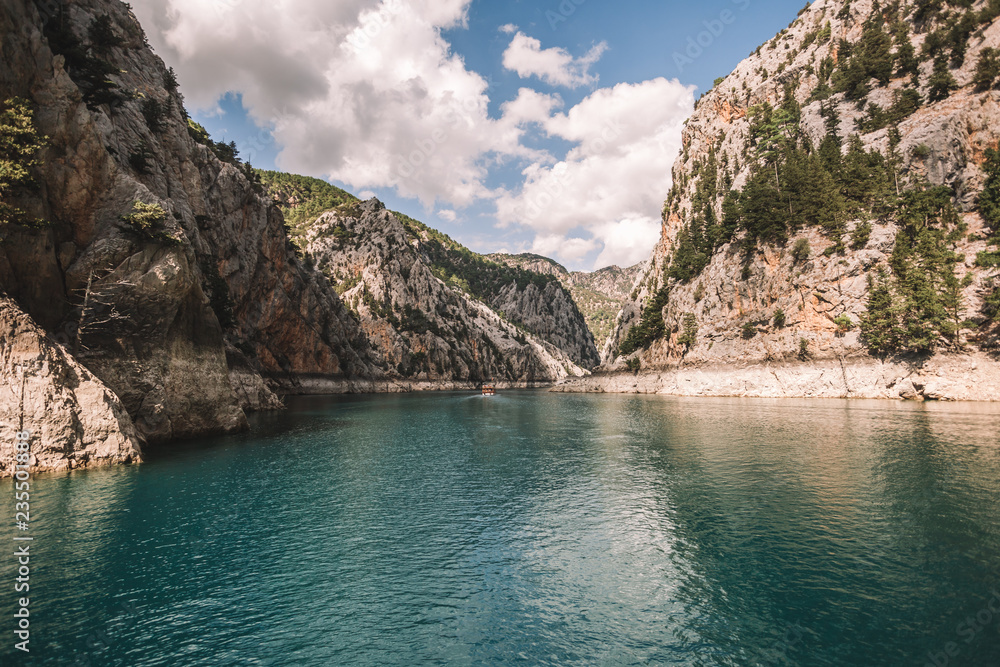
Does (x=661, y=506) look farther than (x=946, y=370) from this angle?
No

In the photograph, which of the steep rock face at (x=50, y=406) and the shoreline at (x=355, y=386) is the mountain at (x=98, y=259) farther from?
the shoreline at (x=355, y=386)

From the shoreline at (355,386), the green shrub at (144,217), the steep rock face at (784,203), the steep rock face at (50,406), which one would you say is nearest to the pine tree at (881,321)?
the steep rock face at (784,203)

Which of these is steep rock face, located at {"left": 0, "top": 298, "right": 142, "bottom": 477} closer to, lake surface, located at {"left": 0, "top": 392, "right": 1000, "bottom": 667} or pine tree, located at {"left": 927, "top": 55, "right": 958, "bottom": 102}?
lake surface, located at {"left": 0, "top": 392, "right": 1000, "bottom": 667}

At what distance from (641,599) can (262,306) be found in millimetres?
79949

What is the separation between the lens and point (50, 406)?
20219 millimetres

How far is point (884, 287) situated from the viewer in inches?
2372

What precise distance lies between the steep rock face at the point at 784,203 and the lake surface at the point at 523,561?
47089 mm

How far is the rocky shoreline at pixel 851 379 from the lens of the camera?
50.8 m

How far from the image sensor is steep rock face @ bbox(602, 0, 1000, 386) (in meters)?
61.9

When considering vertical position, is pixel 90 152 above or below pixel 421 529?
above

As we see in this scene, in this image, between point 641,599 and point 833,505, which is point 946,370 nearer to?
point 833,505

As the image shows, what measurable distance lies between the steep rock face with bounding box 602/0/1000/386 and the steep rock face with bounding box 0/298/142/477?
3212 inches

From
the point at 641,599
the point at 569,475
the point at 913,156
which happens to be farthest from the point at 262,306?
the point at 913,156

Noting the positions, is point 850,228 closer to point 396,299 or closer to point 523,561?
point 523,561
